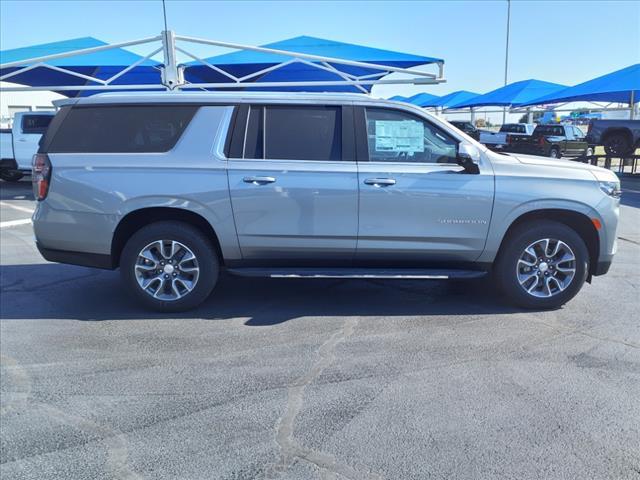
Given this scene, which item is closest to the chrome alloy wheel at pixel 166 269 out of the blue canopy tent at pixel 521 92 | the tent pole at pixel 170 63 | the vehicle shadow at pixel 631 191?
the tent pole at pixel 170 63

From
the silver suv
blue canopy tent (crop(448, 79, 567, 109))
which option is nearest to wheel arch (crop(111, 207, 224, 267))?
the silver suv

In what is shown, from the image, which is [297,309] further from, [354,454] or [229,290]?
[354,454]

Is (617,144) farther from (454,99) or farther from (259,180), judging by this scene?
(454,99)

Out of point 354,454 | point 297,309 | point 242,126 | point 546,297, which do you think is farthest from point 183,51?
point 354,454

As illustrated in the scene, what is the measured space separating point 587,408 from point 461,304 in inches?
80.6

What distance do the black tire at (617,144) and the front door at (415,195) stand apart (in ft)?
58.9

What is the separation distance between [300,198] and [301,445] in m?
2.40

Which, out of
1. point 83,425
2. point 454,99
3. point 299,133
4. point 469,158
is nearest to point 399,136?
point 469,158

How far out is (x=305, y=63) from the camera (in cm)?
1341

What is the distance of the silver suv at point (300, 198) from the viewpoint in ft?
15.7

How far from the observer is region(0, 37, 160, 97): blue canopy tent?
14211mm

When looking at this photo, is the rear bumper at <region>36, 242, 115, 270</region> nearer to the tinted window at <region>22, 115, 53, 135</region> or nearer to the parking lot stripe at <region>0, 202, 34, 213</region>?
the parking lot stripe at <region>0, 202, 34, 213</region>

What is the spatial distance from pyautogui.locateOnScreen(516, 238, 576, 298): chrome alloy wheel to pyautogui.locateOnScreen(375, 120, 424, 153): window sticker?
1.45 meters

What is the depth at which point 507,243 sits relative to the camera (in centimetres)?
497
